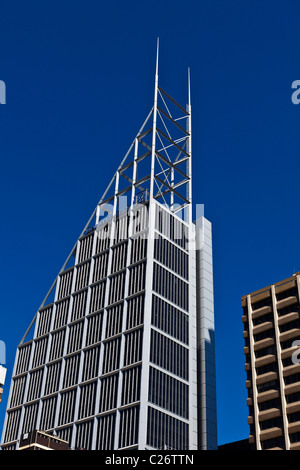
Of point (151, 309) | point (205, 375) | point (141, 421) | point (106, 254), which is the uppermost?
point (106, 254)

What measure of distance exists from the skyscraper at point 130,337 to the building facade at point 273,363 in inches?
423

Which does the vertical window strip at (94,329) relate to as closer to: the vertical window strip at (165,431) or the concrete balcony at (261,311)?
the vertical window strip at (165,431)

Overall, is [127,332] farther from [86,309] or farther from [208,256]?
[208,256]

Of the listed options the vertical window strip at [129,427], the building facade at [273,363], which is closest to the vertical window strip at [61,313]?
the vertical window strip at [129,427]

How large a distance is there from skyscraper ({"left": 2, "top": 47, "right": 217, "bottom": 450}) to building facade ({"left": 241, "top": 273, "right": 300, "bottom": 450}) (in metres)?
10.7

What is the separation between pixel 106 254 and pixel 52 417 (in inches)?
1584

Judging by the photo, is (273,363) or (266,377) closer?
(266,377)

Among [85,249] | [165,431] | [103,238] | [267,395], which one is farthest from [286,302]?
[85,249]

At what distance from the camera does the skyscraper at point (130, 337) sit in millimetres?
127312

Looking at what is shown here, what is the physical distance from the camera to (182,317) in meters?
142

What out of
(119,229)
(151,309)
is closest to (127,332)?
(151,309)

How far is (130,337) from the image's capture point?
445 feet

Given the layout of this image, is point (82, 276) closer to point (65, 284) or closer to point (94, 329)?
point (65, 284)

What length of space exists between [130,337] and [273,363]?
29.7 metres
